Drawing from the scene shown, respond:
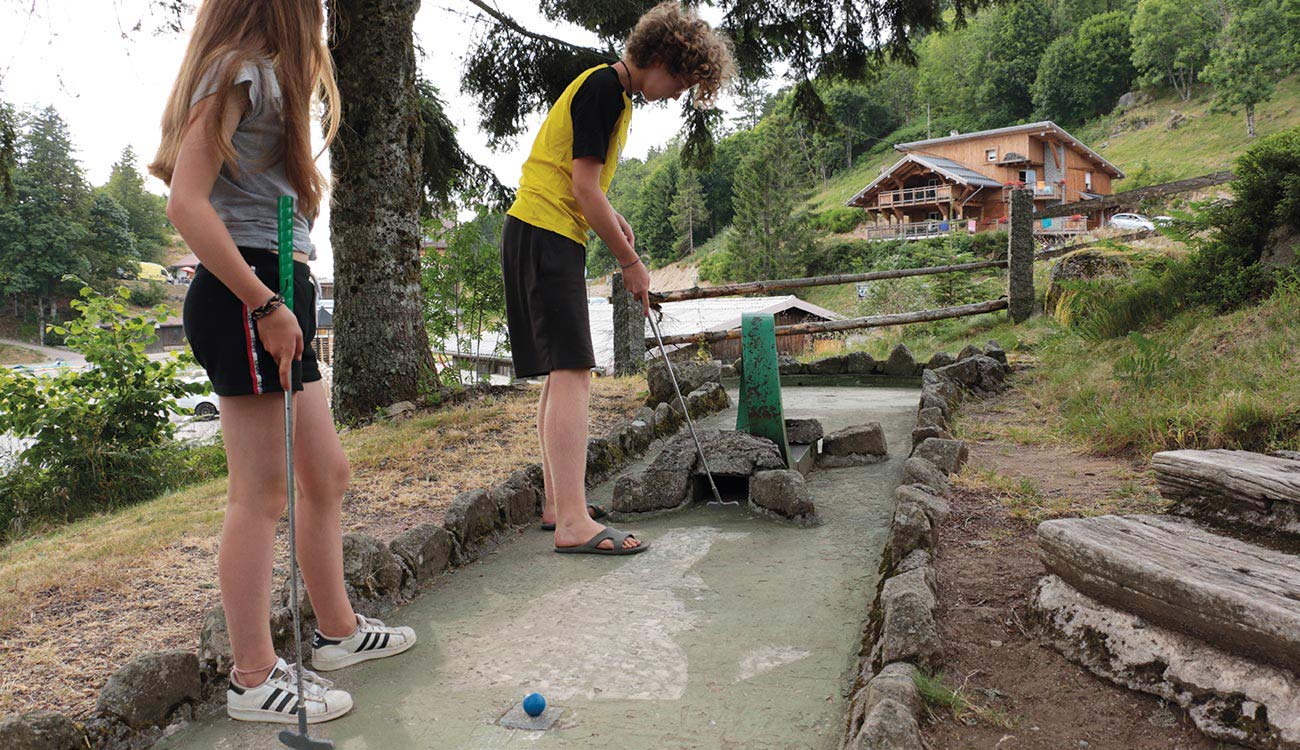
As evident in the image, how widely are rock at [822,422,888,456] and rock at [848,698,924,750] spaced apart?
2.81 meters

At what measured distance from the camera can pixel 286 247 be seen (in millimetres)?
1835

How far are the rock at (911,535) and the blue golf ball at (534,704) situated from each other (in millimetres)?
1174

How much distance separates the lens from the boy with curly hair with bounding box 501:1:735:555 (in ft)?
9.73

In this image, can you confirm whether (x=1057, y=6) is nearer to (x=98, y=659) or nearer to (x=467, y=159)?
(x=467, y=159)

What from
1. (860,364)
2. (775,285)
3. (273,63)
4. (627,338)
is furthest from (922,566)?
(775,285)

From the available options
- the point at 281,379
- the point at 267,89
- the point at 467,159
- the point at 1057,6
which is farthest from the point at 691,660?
the point at 1057,6

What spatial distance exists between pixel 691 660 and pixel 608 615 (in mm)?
403

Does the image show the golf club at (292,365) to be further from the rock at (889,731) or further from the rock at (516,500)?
the rock at (516,500)

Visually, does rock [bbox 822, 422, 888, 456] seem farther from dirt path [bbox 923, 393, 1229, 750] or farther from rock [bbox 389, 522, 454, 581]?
rock [bbox 389, 522, 454, 581]

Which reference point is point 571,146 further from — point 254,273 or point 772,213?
point 772,213

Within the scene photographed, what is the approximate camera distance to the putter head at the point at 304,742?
1744mm

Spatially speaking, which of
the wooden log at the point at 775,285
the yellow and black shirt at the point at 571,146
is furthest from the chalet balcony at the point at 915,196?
the yellow and black shirt at the point at 571,146

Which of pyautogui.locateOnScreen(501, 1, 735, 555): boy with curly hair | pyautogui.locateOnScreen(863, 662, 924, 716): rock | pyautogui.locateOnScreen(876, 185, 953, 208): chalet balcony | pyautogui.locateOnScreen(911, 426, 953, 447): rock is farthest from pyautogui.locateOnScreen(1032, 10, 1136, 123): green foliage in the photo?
pyautogui.locateOnScreen(863, 662, 924, 716): rock

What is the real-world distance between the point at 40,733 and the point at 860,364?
276 inches
